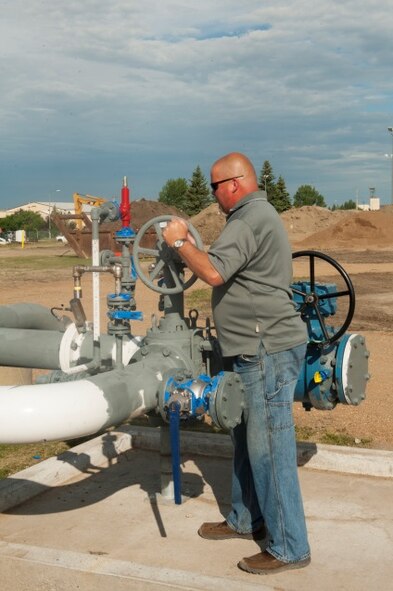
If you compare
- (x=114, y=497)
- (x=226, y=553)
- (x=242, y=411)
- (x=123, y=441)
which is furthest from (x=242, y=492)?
(x=123, y=441)

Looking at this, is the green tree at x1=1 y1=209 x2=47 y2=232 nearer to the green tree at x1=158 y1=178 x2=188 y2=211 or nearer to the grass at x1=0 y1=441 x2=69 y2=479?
the green tree at x1=158 y1=178 x2=188 y2=211

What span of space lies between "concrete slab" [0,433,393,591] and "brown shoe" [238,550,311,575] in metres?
0.03

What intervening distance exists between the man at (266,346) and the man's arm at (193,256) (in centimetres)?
2

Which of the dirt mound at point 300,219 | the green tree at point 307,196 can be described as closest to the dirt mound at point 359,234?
the dirt mound at point 300,219

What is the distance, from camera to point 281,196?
6400 cm

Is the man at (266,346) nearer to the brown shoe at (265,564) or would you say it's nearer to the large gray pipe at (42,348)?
the brown shoe at (265,564)

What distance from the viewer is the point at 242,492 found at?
3.45m

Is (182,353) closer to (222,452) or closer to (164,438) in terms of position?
(164,438)

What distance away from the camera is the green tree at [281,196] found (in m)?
63.2

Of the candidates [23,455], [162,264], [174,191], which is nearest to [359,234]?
[23,455]

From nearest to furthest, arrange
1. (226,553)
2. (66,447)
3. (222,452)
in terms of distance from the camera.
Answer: (226,553)
(222,452)
(66,447)

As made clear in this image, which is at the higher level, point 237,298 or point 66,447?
point 237,298

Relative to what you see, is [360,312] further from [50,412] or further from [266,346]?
[50,412]

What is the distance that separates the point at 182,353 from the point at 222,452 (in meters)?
1.26
